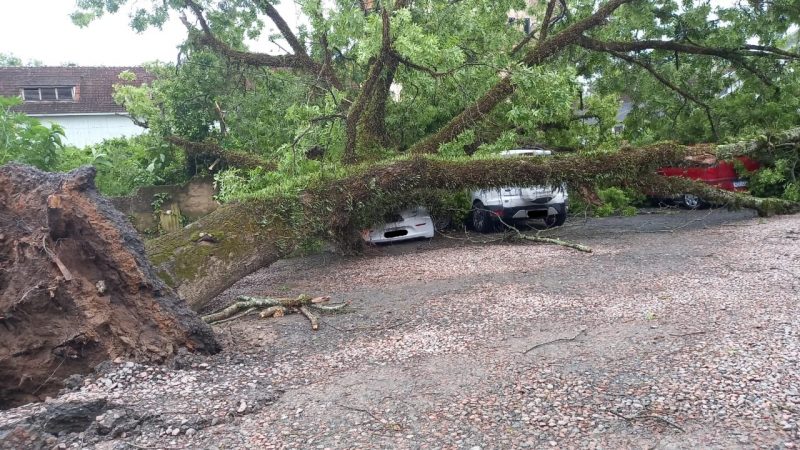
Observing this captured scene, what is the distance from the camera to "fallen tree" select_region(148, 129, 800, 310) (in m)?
6.90

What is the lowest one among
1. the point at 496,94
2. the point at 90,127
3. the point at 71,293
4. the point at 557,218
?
the point at 557,218

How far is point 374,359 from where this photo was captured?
4.96 metres

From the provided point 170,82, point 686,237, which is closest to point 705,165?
point 686,237

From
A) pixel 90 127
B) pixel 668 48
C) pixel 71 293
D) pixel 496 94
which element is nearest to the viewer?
pixel 71 293

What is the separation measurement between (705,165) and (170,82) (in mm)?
10617

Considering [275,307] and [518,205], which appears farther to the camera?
[518,205]

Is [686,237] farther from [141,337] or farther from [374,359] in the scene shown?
[141,337]

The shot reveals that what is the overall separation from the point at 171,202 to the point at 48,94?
20408 mm

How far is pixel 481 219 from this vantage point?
13.2 meters

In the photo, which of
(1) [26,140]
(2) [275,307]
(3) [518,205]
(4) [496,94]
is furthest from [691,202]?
(1) [26,140]

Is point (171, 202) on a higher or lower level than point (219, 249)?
higher

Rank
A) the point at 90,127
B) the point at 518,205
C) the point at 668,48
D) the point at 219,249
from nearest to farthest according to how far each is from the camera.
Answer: the point at 219,249 → the point at 518,205 → the point at 668,48 → the point at 90,127

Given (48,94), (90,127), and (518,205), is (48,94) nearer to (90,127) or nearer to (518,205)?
(90,127)

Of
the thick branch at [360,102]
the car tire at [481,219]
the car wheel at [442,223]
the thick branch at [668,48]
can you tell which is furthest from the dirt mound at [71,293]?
the thick branch at [668,48]
